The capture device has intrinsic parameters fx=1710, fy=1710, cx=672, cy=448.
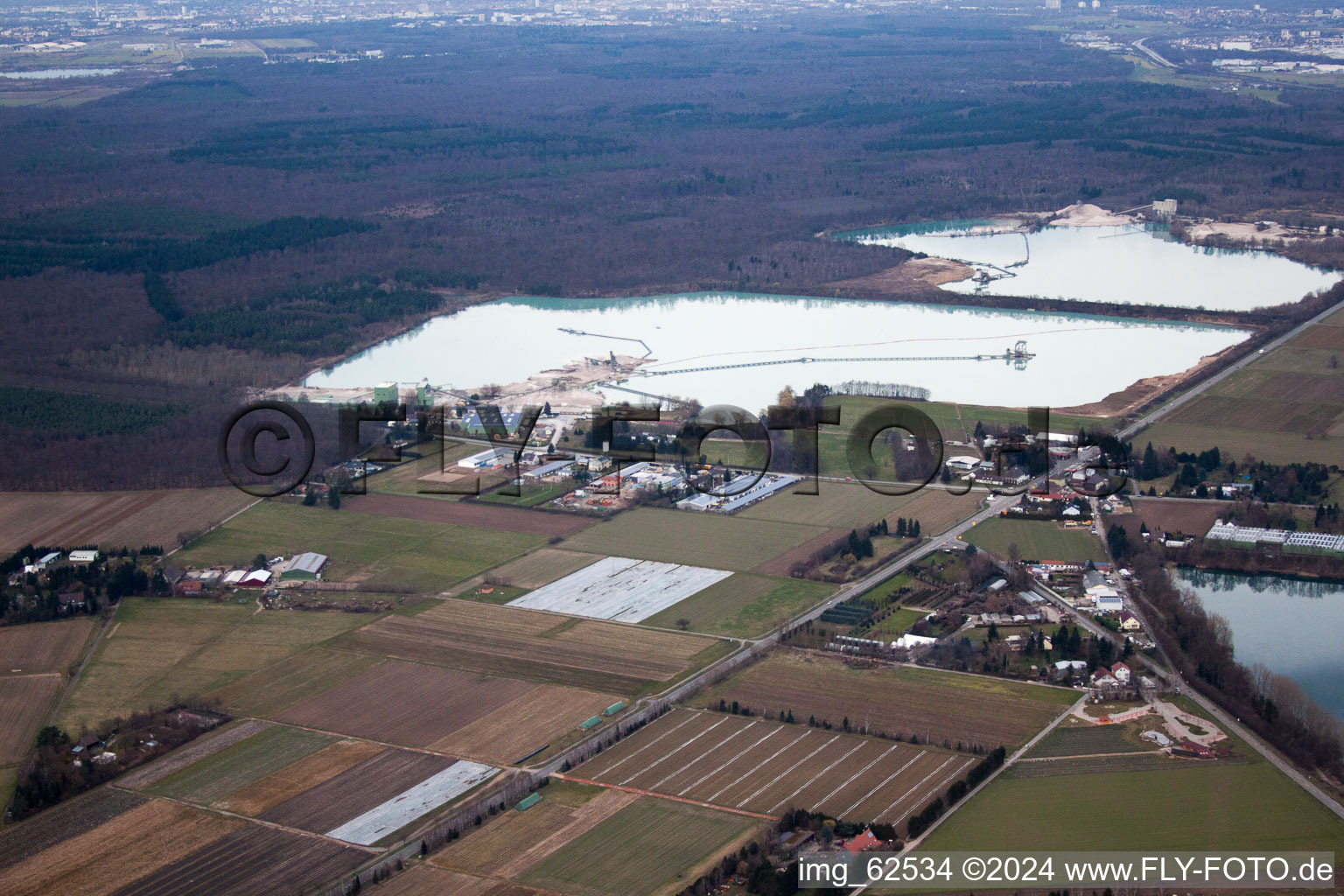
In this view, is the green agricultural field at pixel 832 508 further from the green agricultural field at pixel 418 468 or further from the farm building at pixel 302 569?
the farm building at pixel 302 569

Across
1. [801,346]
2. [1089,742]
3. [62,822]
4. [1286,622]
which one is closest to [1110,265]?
[801,346]

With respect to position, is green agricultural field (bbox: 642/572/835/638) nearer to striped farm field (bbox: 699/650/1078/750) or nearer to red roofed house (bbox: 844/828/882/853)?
striped farm field (bbox: 699/650/1078/750)

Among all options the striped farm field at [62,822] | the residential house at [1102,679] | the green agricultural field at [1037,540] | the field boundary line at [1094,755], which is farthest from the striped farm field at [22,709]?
the green agricultural field at [1037,540]

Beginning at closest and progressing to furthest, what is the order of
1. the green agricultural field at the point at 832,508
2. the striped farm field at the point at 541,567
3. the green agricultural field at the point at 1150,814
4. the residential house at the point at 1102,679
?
1. the green agricultural field at the point at 1150,814
2. the residential house at the point at 1102,679
3. the striped farm field at the point at 541,567
4. the green agricultural field at the point at 832,508

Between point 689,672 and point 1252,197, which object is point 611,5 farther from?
point 689,672

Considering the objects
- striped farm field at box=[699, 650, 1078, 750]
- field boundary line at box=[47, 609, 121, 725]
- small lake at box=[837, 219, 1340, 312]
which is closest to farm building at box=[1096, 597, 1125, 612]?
striped farm field at box=[699, 650, 1078, 750]

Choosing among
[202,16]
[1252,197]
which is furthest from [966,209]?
[202,16]
